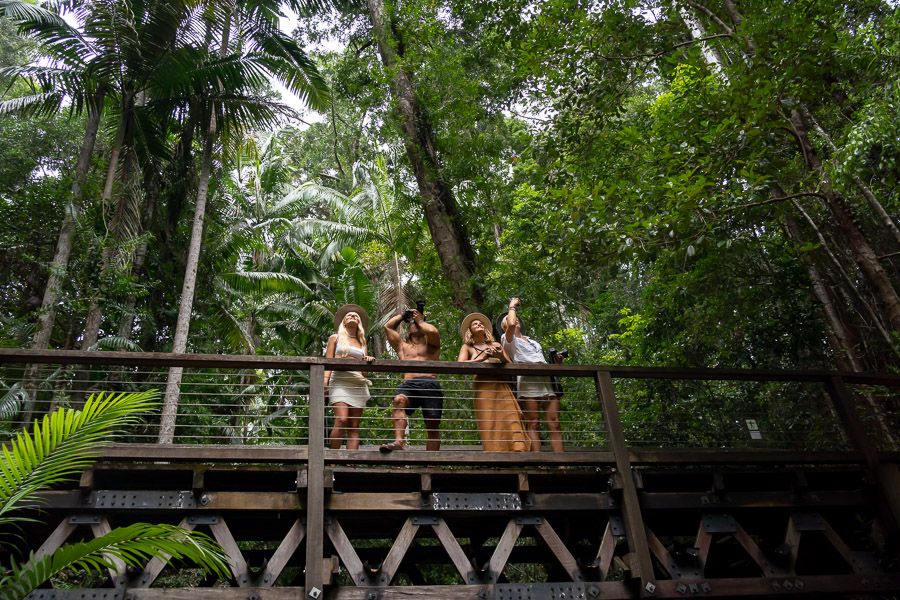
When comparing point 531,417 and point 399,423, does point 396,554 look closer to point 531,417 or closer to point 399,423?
point 399,423

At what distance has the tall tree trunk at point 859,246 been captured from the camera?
604 centimetres

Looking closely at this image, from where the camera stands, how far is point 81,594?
13.7 ft

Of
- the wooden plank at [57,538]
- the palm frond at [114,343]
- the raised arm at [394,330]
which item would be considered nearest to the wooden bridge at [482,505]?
the wooden plank at [57,538]

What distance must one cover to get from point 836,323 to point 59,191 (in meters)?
10.6

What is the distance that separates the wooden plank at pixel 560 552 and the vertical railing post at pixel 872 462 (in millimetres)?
2627

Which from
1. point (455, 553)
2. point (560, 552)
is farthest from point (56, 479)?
point (560, 552)

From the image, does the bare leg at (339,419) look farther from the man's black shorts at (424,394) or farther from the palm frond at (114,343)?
the palm frond at (114,343)

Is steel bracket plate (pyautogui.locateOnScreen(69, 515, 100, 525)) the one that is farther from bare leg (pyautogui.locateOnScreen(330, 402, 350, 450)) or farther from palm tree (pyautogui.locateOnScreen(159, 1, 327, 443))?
palm tree (pyautogui.locateOnScreen(159, 1, 327, 443))

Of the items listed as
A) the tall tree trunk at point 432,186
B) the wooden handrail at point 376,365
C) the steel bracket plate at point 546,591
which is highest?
the tall tree trunk at point 432,186

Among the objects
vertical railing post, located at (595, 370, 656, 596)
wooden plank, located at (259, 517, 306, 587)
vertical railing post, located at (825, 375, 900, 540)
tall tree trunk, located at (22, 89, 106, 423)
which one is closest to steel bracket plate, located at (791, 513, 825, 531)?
vertical railing post, located at (825, 375, 900, 540)

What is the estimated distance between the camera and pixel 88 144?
10297 mm

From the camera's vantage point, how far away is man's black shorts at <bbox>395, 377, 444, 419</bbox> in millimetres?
5723

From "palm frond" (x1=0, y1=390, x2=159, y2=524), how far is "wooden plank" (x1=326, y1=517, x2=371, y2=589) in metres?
1.70

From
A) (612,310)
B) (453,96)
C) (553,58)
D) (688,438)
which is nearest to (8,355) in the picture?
(553,58)
